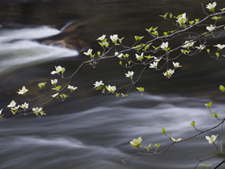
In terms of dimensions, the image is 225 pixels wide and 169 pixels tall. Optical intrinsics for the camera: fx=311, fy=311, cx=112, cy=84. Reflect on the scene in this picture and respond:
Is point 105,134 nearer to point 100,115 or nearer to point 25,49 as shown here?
point 100,115

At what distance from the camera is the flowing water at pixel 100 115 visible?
266 cm

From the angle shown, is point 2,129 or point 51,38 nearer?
point 2,129

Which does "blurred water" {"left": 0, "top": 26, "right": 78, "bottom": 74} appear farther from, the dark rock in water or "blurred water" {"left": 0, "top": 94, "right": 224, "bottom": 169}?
"blurred water" {"left": 0, "top": 94, "right": 224, "bottom": 169}

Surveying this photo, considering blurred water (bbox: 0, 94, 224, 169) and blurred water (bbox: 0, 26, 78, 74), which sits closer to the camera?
blurred water (bbox: 0, 94, 224, 169)

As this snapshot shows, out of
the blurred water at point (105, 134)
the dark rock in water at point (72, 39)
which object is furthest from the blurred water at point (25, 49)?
the blurred water at point (105, 134)

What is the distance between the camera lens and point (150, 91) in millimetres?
3910

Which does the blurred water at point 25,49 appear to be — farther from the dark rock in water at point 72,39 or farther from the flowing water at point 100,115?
the dark rock in water at point 72,39

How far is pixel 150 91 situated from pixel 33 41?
304 cm

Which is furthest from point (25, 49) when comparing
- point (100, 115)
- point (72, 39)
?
point (100, 115)

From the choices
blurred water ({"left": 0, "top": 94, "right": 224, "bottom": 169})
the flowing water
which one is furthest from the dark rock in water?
blurred water ({"left": 0, "top": 94, "right": 224, "bottom": 169})

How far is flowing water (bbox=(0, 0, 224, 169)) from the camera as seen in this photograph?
266 cm

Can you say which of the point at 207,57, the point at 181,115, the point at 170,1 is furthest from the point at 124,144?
A: the point at 170,1

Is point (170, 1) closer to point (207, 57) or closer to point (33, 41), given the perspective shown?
point (207, 57)

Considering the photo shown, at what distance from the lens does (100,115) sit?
11.5 ft
